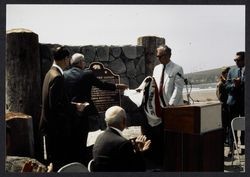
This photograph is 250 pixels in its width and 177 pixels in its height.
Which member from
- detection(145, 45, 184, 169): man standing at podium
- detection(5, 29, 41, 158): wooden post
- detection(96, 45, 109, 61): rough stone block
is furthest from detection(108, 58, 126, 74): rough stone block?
detection(145, 45, 184, 169): man standing at podium

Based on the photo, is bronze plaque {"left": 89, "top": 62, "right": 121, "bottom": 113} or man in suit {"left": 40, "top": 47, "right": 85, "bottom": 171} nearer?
man in suit {"left": 40, "top": 47, "right": 85, "bottom": 171}

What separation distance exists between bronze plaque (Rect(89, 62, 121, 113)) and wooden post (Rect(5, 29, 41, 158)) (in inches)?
39.1

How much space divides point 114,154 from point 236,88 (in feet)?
12.4

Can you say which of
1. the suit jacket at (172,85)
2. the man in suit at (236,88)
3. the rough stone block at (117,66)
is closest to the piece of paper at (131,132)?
the rough stone block at (117,66)

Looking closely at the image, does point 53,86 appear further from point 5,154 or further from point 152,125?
point 152,125

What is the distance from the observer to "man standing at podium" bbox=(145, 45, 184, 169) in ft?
23.1

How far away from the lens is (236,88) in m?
8.16

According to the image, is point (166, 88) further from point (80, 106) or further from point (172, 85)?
point (80, 106)

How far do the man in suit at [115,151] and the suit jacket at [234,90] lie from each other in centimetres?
347

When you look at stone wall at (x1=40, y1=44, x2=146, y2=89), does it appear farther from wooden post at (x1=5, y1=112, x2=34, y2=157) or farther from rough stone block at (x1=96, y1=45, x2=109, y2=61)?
wooden post at (x1=5, y1=112, x2=34, y2=157)

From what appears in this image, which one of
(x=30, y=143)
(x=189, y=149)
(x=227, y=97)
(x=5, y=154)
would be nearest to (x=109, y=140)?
(x=189, y=149)

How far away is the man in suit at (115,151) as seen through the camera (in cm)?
493

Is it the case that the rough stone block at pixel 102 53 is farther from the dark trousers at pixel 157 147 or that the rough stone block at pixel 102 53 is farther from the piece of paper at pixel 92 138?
the dark trousers at pixel 157 147

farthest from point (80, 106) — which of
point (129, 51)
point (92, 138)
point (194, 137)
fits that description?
point (129, 51)
